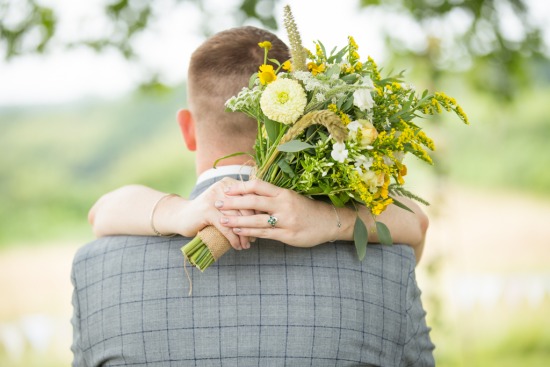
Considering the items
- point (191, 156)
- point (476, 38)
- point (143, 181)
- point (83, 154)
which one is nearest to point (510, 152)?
point (191, 156)

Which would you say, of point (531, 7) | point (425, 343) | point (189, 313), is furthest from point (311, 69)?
point (531, 7)

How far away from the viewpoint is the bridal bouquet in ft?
5.45

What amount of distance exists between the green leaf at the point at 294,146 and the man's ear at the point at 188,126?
1.75 feet

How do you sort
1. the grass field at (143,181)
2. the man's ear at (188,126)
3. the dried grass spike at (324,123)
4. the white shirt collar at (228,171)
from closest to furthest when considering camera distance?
the dried grass spike at (324,123) → the white shirt collar at (228,171) → the man's ear at (188,126) → the grass field at (143,181)

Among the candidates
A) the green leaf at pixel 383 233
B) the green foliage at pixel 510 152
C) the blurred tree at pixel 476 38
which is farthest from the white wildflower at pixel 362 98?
the green foliage at pixel 510 152

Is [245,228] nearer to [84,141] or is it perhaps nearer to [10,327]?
[10,327]

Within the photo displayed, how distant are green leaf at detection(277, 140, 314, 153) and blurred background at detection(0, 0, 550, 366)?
1.69ft

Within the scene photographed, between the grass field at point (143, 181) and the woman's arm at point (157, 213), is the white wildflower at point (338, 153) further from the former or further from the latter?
the grass field at point (143, 181)

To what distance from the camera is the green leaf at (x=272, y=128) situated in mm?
1752

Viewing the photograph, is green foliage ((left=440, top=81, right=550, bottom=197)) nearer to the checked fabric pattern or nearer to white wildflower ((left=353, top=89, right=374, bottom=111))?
the checked fabric pattern

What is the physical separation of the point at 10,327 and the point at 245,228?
18.1ft

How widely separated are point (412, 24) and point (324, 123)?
3.17m

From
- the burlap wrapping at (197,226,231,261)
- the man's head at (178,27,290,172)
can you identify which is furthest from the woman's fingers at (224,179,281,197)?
the man's head at (178,27,290,172)

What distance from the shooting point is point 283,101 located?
166cm
